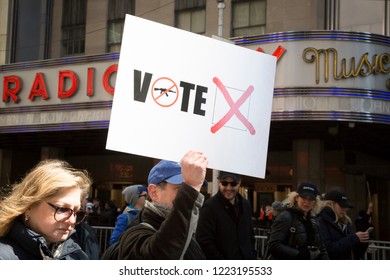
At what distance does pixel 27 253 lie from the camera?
228 centimetres

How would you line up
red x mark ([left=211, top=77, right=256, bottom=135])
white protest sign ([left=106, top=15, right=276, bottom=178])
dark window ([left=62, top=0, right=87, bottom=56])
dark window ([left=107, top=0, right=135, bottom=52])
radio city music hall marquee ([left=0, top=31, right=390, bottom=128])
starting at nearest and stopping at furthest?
white protest sign ([left=106, top=15, right=276, bottom=178])
red x mark ([left=211, top=77, right=256, bottom=135])
radio city music hall marquee ([left=0, top=31, right=390, bottom=128])
dark window ([left=107, top=0, right=135, bottom=52])
dark window ([left=62, top=0, right=87, bottom=56])

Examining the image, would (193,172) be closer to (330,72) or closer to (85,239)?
(85,239)

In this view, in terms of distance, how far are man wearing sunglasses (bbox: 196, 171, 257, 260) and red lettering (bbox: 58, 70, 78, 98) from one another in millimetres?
10573

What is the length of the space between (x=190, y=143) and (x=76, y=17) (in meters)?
15.9

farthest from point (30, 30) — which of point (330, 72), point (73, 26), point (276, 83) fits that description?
point (330, 72)

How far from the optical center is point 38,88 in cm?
1554

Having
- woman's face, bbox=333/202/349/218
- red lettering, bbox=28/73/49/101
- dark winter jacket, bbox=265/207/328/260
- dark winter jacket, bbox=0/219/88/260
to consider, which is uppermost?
red lettering, bbox=28/73/49/101

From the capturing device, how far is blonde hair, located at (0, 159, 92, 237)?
2285 mm

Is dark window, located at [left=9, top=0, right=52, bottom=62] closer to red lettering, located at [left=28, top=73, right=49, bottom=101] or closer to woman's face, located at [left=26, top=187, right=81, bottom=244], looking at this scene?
red lettering, located at [left=28, top=73, right=49, bottom=101]

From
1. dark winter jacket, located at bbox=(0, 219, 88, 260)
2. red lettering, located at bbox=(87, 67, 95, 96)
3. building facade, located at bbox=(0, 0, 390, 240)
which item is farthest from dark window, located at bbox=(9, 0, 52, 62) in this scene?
dark winter jacket, located at bbox=(0, 219, 88, 260)
